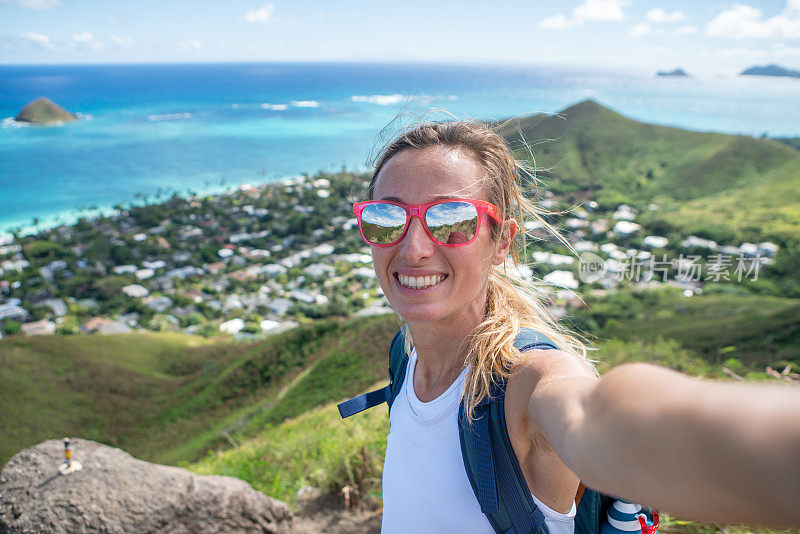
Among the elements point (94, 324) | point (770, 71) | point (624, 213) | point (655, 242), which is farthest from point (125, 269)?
point (770, 71)

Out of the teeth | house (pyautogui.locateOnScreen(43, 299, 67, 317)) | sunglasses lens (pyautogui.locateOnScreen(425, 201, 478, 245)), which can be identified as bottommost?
house (pyautogui.locateOnScreen(43, 299, 67, 317))

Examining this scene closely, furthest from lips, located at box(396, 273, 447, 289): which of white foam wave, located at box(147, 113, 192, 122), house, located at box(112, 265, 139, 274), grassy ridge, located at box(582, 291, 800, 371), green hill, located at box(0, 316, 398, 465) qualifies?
white foam wave, located at box(147, 113, 192, 122)

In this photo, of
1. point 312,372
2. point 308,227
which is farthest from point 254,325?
point 308,227

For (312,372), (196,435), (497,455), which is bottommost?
(196,435)

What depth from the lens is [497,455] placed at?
115 cm

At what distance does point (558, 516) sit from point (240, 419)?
17.5 meters

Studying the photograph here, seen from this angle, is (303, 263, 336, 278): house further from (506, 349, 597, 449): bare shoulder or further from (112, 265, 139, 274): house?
(506, 349, 597, 449): bare shoulder

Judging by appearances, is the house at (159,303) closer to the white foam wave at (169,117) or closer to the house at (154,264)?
the house at (154,264)

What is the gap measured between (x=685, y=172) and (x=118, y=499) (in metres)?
73.1

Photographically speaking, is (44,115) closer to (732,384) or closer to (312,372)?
(312,372)

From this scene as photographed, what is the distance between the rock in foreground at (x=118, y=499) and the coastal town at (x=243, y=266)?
75.2 ft

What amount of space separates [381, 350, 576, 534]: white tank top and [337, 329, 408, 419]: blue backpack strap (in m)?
0.22

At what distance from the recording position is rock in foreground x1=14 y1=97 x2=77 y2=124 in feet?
408

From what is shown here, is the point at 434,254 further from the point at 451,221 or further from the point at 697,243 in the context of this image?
the point at 697,243
